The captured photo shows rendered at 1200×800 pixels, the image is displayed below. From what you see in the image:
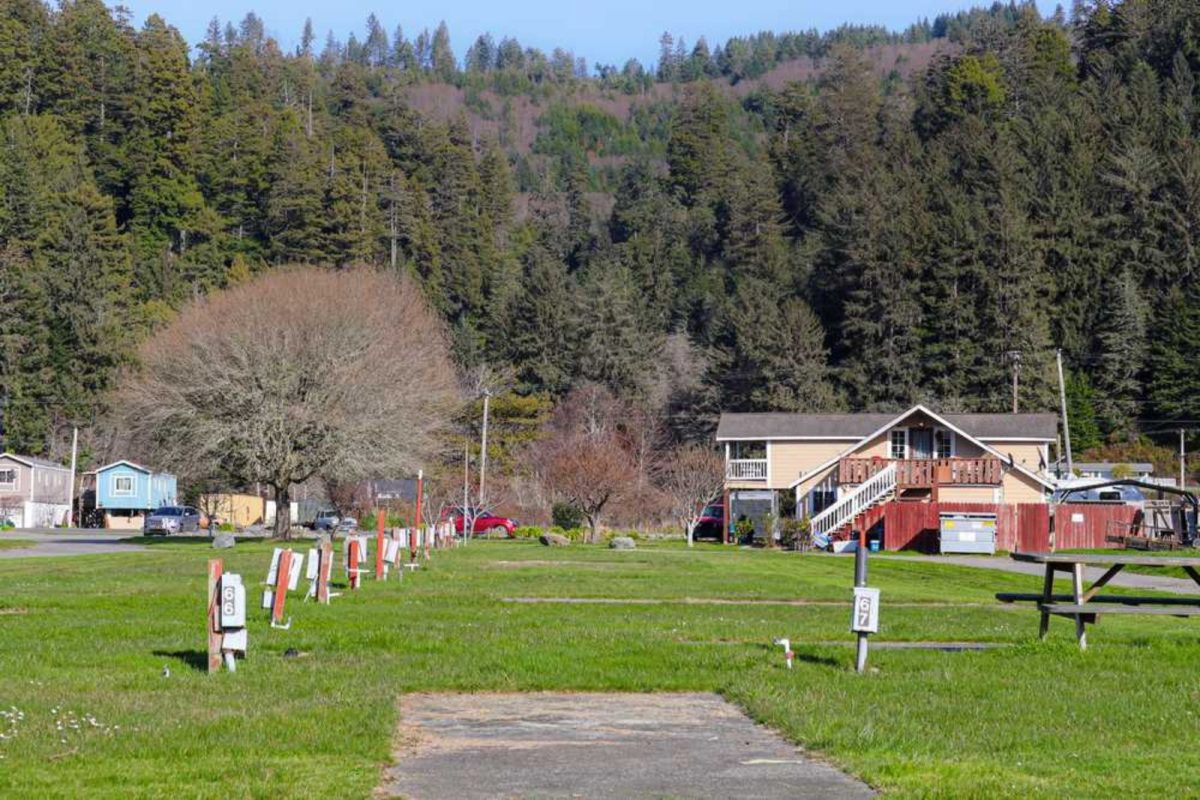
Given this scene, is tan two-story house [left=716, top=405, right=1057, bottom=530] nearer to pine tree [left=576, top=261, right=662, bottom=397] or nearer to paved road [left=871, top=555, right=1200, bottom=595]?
paved road [left=871, top=555, right=1200, bottom=595]

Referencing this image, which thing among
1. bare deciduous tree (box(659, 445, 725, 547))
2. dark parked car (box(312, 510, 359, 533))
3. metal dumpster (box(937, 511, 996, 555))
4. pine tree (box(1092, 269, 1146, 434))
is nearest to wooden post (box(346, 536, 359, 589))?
metal dumpster (box(937, 511, 996, 555))

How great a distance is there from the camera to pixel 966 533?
57938 mm

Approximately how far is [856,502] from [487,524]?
663 inches

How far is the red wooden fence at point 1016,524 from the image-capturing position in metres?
59.8

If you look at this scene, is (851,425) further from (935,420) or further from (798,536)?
(798,536)

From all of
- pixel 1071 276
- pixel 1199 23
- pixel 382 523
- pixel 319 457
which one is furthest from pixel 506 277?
pixel 382 523

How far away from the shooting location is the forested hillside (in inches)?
3932

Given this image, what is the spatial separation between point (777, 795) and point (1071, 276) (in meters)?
96.9

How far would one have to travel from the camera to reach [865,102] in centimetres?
16012

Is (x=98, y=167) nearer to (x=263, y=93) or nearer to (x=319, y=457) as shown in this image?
(x=263, y=93)

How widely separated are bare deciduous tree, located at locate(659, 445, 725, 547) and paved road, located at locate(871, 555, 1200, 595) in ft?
70.6

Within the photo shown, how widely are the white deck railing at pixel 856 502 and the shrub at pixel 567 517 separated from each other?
1370cm

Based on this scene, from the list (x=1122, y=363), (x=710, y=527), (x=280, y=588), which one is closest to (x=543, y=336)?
(x=1122, y=363)

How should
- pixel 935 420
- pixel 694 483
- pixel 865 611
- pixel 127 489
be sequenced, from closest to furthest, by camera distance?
1. pixel 865 611
2. pixel 935 420
3. pixel 694 483
4. pixel 127 489
